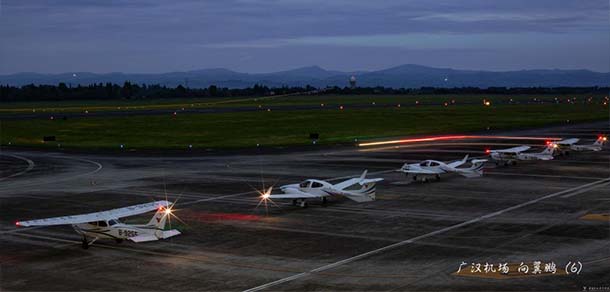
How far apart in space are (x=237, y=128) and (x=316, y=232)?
278 feet

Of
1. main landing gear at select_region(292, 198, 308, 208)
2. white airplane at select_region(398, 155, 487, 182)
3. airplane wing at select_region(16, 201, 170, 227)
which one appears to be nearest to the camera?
airplane wing at select_region(16, 201, 170, 227)

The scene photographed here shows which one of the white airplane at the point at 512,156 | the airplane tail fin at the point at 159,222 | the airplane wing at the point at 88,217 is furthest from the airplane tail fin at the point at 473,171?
the airplane tail fin at the point at 159,222

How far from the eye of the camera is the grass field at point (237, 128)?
102m

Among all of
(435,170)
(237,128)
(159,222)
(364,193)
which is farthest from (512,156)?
(237,128)

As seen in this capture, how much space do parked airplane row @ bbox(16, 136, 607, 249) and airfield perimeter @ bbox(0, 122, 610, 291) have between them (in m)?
0.77

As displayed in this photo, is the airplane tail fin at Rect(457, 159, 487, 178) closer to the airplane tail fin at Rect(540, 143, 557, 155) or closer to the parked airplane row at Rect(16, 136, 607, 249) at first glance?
the parked airplane row at Rect(16, 136, 607, 249)

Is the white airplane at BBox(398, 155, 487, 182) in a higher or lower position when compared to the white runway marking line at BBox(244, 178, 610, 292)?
higher

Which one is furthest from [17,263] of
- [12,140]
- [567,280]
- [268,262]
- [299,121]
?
[299,121]

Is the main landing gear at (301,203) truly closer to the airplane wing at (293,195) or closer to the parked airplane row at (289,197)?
the parked airplane row at (289,197)

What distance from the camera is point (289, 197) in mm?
48281

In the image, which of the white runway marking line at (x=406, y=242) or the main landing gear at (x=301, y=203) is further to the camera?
the main landing gear at (x=301, y=203)

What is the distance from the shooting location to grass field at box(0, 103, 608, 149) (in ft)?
336

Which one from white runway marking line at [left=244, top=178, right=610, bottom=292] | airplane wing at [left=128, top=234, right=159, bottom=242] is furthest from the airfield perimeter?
airplane wing at [left=128, top=234, right=159, bottom=242]

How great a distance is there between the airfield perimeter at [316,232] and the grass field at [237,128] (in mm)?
29245
